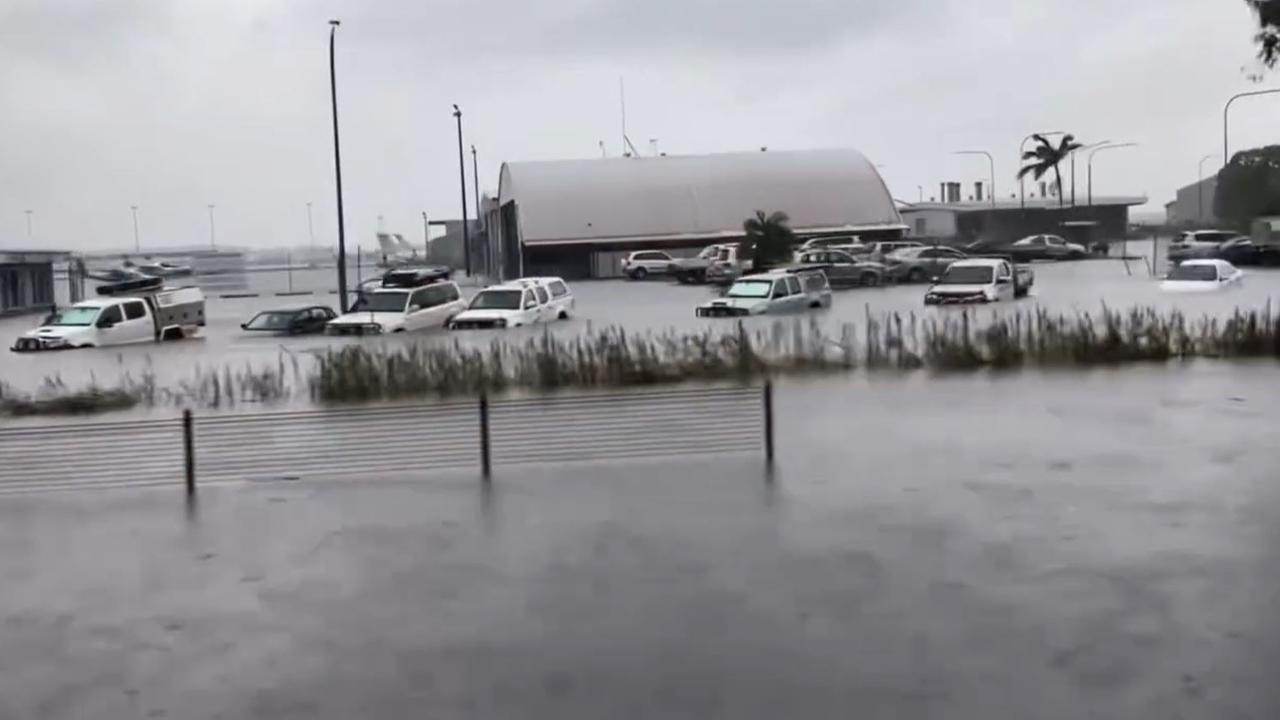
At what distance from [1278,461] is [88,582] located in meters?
9.33

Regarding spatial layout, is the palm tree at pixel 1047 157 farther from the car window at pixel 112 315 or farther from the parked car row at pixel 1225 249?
the car window at pixel 112 315

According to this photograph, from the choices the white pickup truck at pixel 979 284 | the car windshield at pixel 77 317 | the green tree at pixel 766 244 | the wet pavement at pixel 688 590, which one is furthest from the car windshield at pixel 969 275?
the wet pavement at pixel 688 590

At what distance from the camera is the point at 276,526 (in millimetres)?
10414

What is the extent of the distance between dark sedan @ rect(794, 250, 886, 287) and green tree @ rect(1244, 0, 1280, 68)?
2183 centimetres

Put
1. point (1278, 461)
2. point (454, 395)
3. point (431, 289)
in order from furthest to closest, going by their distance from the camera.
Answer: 1. point (431, 289)
2. point (454, 395)
3. point (1278, 461)

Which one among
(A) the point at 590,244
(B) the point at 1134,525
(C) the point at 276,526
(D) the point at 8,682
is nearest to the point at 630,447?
(C) the point at 276,526

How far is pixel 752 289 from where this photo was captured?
1276 inches

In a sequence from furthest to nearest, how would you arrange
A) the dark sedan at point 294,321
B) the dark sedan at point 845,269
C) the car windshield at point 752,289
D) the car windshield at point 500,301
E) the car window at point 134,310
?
the dark sedan at point 845,269 → the car windshield at point 752,289 → the dark sedan at point 294,321 → the car windshield at point 500,301 → the car window at point 134,310

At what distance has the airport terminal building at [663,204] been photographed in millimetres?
51844

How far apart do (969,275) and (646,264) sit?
53.2 feet

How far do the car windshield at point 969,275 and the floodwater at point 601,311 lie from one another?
3.37 feet

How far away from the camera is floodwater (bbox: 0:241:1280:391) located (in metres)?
25.2

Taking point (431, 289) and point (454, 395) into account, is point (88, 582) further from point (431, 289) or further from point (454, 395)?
point (431, 289)

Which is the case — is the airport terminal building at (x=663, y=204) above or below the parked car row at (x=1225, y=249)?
above
